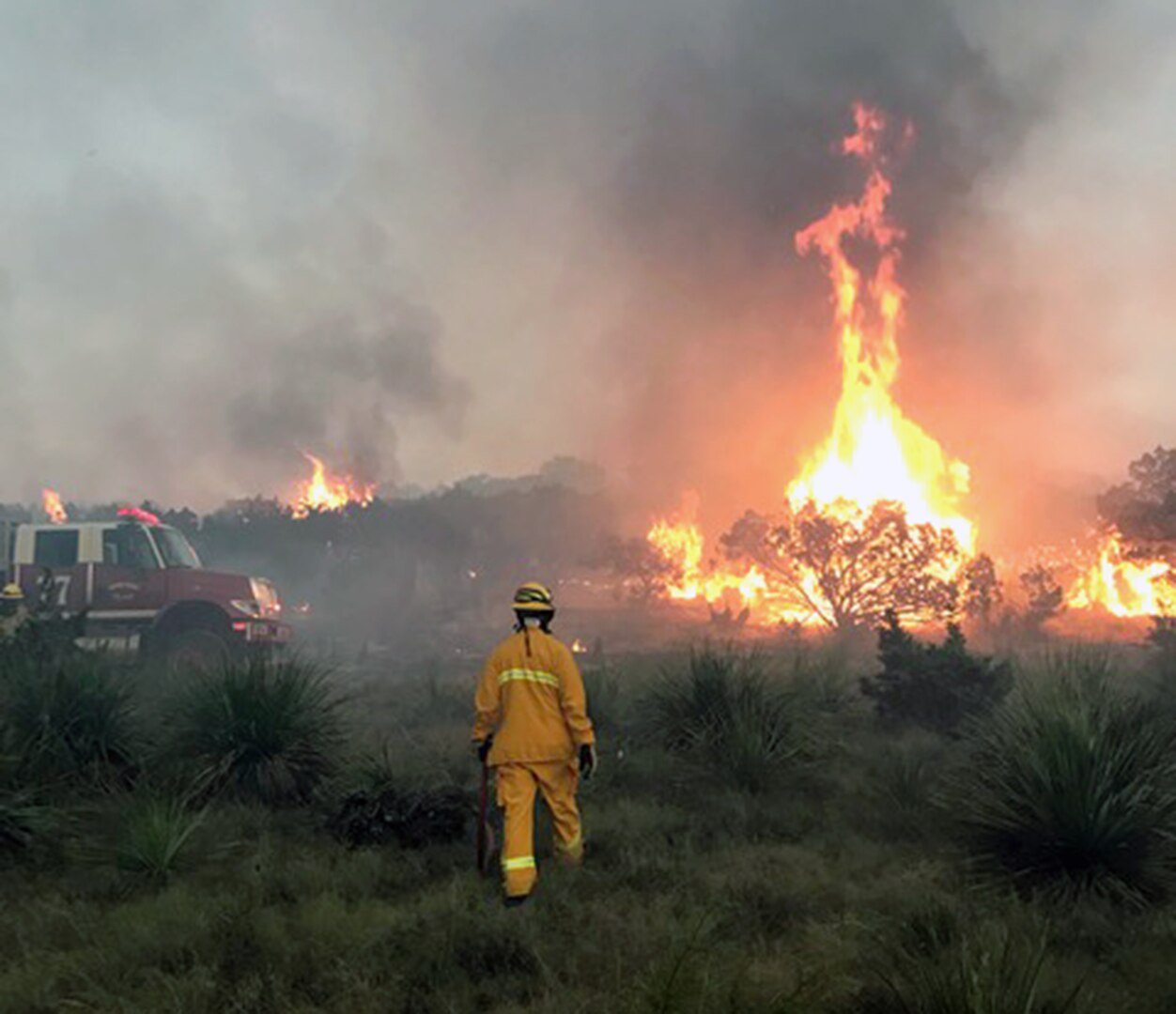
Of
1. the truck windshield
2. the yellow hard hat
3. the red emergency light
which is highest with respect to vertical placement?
the red emergency light

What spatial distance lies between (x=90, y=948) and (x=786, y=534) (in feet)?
100

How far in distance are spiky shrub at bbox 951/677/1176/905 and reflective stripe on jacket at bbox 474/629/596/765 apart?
261 centimetres

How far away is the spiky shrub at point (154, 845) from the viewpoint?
19.0ft

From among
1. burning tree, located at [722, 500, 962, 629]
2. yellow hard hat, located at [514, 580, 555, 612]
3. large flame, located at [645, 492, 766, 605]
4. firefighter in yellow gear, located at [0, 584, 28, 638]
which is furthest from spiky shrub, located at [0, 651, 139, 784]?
large flame, located at [645, 492, 766, 605]

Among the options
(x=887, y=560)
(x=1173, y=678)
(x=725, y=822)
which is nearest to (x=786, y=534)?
(x=887, y=560)

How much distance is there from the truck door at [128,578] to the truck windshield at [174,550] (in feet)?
0.54

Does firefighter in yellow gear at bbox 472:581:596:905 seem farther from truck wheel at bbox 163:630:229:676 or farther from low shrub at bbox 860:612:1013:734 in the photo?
truck wheel at bbox 163:630:229:676

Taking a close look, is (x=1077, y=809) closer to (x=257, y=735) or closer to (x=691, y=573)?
(x=257, y=735)

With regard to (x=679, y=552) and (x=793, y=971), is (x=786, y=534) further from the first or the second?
(x=793, y=971)

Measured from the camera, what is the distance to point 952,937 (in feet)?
13.6

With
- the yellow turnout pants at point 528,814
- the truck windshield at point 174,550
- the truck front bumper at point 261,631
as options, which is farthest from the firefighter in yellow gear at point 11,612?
the yellow turnout pants at point 528,814

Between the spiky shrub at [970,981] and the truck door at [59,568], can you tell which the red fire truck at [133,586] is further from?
the spiky shrub at [970,981]

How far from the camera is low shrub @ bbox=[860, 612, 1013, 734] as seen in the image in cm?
1072

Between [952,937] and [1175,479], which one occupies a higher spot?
[1175,479]
